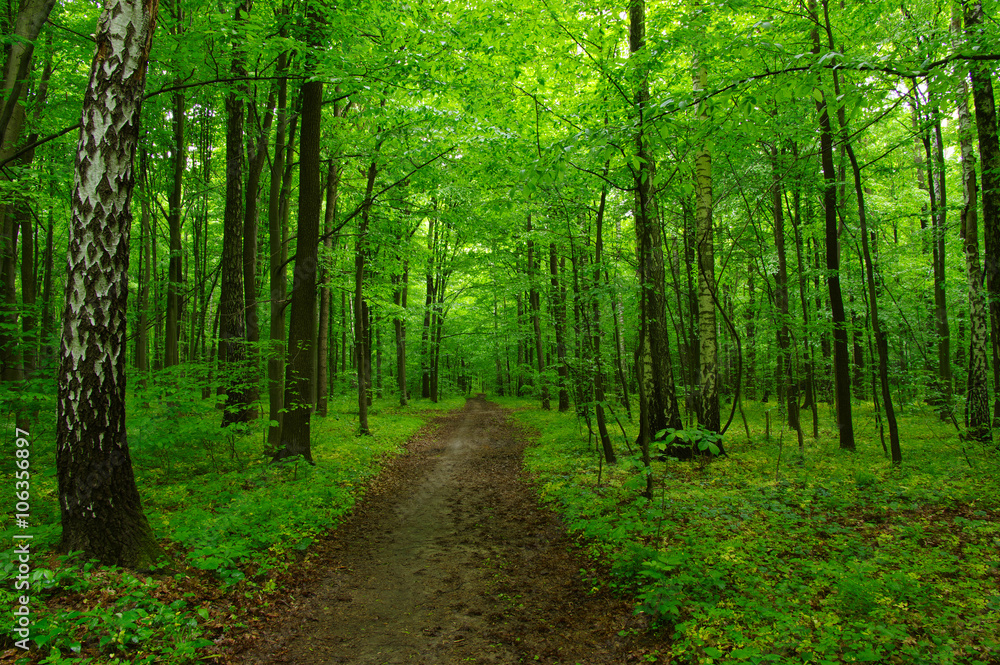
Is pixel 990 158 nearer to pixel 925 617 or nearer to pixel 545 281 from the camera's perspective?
pixel 925 617

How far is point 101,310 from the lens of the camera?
3.89 meters

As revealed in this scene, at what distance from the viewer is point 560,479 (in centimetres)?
859

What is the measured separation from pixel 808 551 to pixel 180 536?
22.6 feet

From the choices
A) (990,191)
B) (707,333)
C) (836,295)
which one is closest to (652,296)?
(707,333)

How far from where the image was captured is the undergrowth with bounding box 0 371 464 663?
10.9 ft

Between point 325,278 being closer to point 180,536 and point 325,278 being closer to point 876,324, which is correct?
point 180,536

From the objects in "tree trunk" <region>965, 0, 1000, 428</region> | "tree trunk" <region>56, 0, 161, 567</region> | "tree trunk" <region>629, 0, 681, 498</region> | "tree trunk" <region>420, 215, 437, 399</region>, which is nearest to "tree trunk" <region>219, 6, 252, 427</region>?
"tree trunk" <region>56, 0, 161, 567</region>

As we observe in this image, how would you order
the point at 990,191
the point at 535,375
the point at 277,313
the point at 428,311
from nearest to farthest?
the point at 990,191, the point at 277,313, the point at 535,375, the point at 428,311

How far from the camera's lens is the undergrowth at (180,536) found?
131 inches

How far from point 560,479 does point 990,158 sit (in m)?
10.2

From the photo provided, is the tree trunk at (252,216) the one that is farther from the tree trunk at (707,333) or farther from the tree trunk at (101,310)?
the tree trunk at (707,333)

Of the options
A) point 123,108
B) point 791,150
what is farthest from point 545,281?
point 123,108

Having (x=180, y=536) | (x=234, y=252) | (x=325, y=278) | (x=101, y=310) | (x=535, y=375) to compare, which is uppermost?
(x=234, y=252)

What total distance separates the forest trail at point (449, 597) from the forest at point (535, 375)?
0.06 metres
